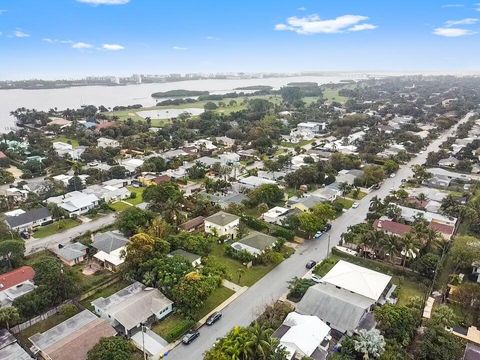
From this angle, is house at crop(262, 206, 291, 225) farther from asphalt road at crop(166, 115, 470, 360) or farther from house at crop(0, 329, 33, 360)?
house at crop(0, 329, 33, 360)

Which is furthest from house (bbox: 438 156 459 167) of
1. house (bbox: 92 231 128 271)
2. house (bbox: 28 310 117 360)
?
house (bbox: 28 310 117 360)

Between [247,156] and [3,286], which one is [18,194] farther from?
[247,156]

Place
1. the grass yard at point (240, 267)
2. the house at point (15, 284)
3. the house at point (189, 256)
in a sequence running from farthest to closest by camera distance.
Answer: the house at point (189, 256)
the grass yard at point (240, 267)
the house at point (15, 284)

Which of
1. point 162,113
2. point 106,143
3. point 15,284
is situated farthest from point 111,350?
point 162,113

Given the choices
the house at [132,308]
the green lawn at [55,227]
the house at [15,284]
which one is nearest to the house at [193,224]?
the house at [132,308]

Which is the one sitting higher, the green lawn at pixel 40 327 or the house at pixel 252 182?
the house at pixel 252 182

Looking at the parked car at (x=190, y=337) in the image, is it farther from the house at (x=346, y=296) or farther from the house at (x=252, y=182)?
the house at (x=252, y=182)

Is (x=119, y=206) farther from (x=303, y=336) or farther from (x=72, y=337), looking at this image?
(x=303, y=336)

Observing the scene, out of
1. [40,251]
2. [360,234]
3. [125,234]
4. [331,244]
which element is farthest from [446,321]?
[40,251]
